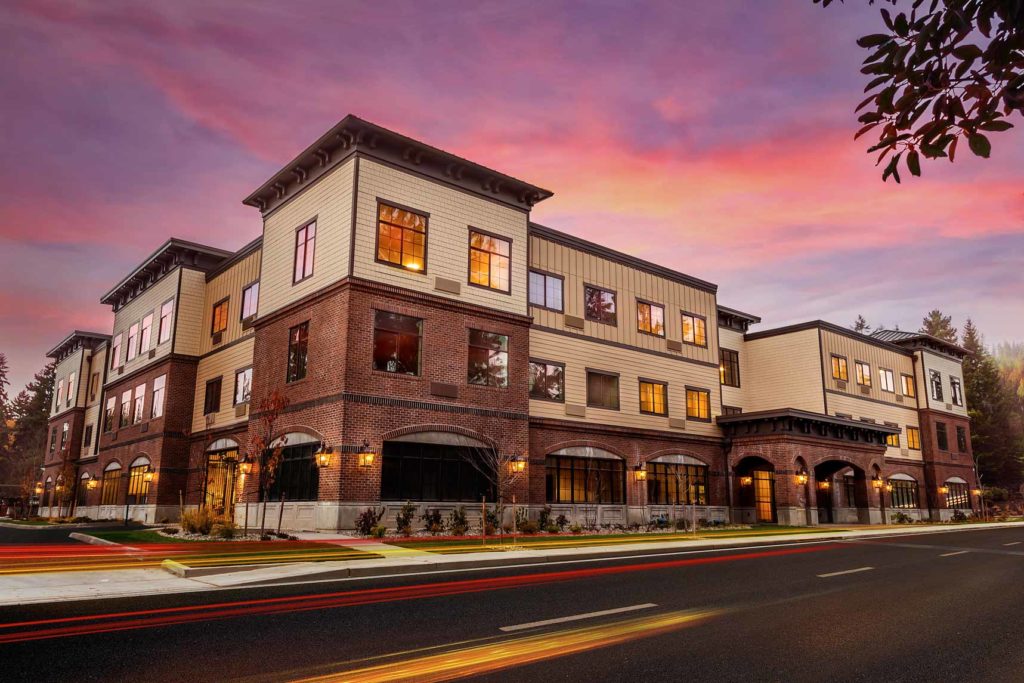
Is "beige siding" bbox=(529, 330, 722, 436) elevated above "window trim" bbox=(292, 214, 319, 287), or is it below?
below

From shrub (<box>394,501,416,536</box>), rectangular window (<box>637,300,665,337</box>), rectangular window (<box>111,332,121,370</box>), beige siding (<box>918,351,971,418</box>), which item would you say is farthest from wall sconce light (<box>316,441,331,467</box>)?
beige siding (<box>918,351,971,418</box>)

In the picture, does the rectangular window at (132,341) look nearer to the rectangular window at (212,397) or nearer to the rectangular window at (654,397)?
the rectangular window at (212,397)

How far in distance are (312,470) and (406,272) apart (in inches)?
305

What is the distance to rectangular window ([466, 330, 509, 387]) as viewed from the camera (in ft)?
88.0

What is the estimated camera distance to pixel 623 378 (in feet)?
112

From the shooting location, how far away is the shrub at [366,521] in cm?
2167

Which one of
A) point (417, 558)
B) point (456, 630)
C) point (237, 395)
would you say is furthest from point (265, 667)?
point (237, 395)

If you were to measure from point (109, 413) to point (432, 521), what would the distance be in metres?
29.8

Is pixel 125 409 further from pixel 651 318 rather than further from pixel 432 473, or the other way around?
pixel 651 318

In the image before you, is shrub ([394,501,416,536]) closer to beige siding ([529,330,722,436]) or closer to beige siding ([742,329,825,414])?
beige siding ([529,330,722,436])

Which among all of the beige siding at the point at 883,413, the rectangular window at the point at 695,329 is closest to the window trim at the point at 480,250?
the rectangular window at the point at 695,329

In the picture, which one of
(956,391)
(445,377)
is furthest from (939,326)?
(445,377)

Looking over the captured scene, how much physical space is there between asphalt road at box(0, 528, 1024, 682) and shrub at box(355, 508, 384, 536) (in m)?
9.81

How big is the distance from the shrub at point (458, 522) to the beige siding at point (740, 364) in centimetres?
2221
